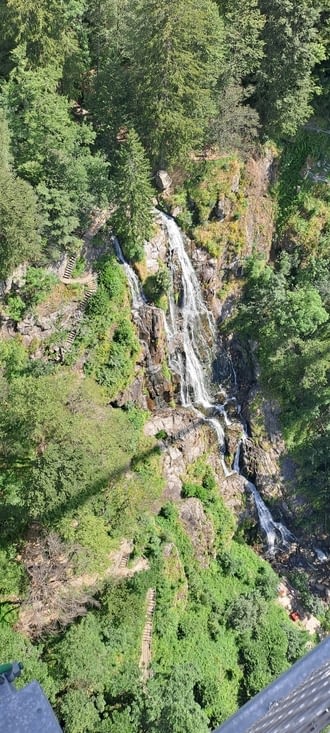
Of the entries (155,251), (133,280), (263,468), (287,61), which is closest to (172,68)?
(155,251)

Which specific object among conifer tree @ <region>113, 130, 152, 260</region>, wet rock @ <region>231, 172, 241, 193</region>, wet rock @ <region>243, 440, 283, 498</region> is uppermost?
wet rock @ <region>231, 172, 241, 193</region>

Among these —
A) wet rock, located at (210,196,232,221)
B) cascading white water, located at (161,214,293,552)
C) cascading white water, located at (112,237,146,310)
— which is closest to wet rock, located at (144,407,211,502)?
cascading white water, located at (161,214,293,552)

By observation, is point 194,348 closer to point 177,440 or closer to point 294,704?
point 177,440

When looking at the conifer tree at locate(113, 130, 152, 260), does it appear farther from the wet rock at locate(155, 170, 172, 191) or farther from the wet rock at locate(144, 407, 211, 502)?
the wet rock at locate(144, 407, 211, 502)

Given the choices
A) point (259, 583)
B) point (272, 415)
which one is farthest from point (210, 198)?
point (259, 583)

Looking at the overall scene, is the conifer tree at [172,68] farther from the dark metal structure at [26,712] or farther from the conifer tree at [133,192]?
the dark metal structure at [26,712]

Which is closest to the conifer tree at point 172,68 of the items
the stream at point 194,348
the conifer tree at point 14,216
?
the stream at point 194,348
